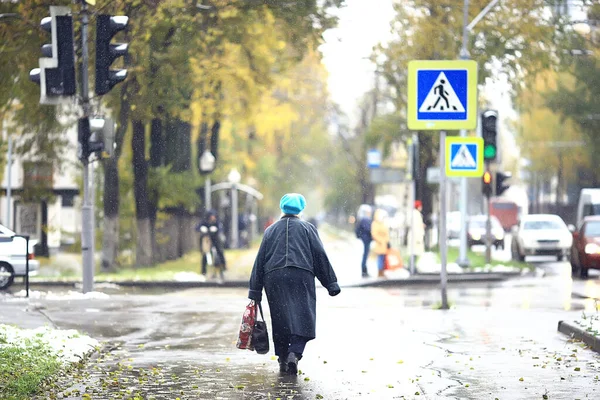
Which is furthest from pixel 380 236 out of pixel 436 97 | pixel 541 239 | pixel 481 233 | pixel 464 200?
pixel 481 233

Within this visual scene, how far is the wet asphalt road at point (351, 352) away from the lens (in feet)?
34.9

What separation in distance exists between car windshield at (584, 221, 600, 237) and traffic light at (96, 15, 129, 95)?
1474 cm

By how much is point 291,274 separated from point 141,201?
2339 centimetres

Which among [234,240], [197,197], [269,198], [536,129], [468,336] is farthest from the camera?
[536,129]

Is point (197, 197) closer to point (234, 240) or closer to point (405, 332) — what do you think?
point (234, 240)

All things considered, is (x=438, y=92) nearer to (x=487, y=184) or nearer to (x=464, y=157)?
(x=464, y=157)

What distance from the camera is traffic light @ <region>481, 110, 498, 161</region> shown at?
98.3ft

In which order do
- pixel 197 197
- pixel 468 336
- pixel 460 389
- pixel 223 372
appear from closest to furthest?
pixel 460 389, pixel 223 372, pixel 468 336, pixel 197 197

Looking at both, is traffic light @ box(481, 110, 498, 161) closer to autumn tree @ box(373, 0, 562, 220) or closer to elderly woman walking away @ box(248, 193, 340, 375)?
autumn tree @ box(373, 0, 562, 220)

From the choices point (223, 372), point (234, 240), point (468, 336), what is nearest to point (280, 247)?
point (223, 372)

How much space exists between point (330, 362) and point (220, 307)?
26.2 feet

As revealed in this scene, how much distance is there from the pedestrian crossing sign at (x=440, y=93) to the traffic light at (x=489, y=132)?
403 inches

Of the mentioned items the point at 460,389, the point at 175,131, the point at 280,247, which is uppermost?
the point at 175,131

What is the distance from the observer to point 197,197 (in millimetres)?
38594
